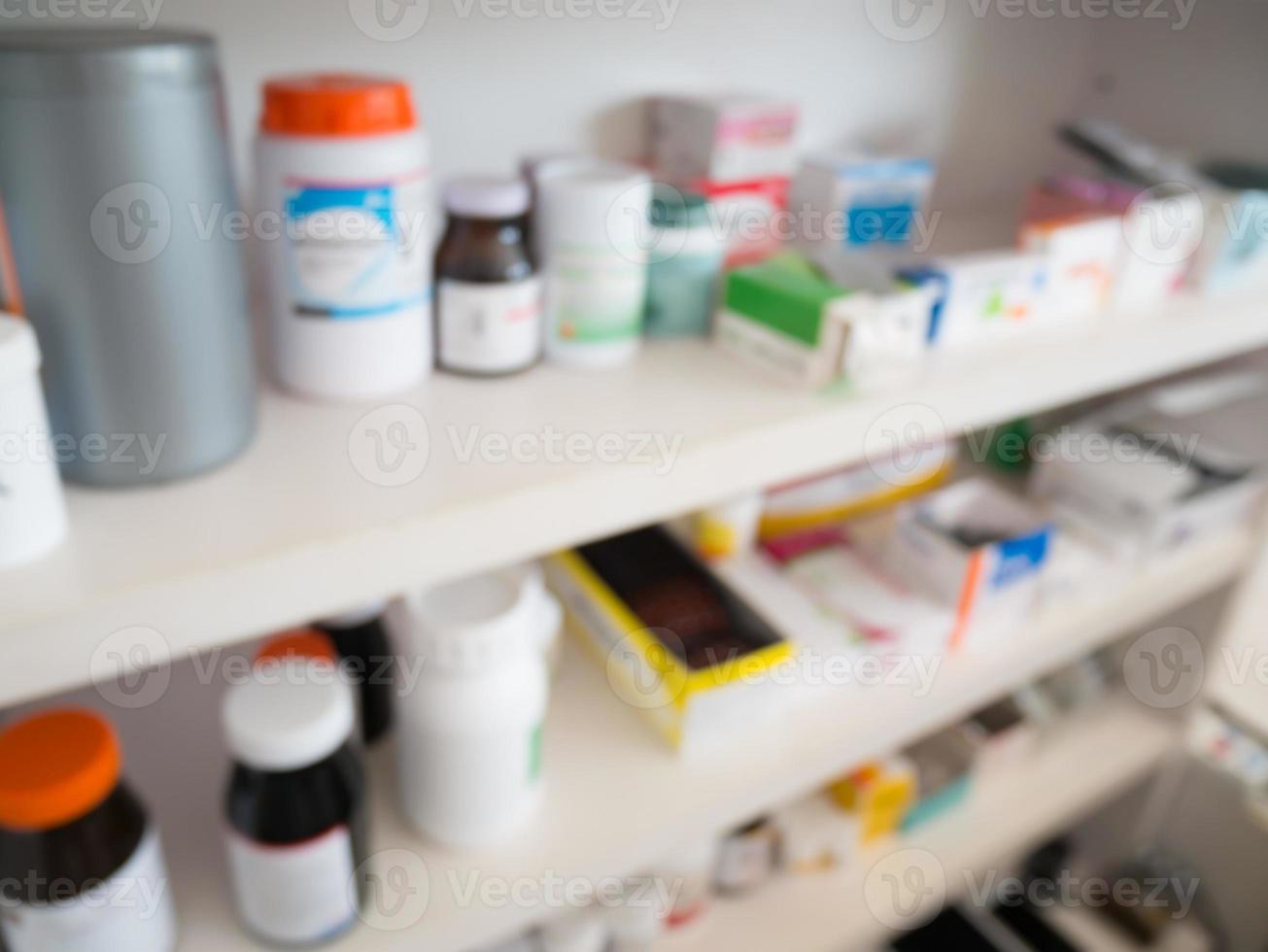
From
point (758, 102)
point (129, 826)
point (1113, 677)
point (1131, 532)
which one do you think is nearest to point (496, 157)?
point (758, 102)

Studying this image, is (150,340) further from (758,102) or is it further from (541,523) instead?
(758,102)

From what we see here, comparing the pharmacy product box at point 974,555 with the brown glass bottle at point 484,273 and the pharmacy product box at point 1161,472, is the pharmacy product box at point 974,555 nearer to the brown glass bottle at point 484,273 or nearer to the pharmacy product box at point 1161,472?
the pharmacy product box at point 1161,472

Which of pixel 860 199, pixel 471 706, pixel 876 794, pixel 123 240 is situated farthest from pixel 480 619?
pixel 876 794

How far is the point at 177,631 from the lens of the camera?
382 millimetres

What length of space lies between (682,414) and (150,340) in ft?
0.88

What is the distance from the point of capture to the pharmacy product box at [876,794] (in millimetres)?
905

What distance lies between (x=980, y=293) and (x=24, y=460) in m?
0.55

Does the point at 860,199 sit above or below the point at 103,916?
above

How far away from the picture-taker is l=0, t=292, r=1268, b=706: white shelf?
1.22 ft

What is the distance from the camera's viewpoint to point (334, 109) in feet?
1.40

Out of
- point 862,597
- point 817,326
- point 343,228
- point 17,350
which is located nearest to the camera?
point 17,350

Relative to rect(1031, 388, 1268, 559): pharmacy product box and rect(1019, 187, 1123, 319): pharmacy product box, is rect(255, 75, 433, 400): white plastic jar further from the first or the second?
rect(1031, 388, 1268, 559): pharmacy product box

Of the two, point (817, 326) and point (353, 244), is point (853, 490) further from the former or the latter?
point (353, 244)

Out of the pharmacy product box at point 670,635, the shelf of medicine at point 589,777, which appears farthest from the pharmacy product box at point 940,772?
the pharmacy product box at point 670,635
